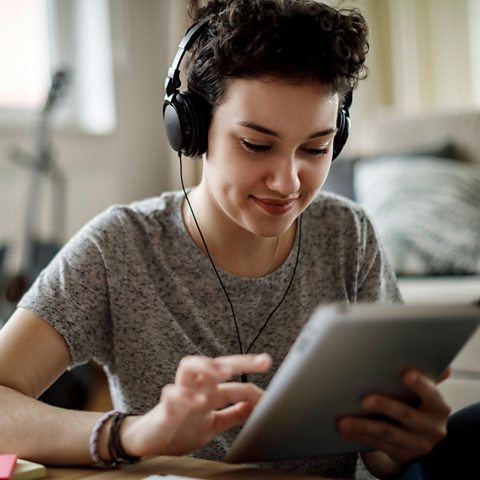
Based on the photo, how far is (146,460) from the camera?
0.79 meters

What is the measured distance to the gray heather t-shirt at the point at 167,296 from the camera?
101 centimetres

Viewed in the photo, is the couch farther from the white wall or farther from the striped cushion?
the white wall

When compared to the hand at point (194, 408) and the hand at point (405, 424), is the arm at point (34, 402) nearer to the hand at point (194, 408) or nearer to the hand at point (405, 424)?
the hand at point (194, 408)

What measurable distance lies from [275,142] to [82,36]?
266 centimetres

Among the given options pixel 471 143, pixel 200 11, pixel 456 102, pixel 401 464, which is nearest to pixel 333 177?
pixel 471 143

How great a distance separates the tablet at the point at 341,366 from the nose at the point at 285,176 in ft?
0.99

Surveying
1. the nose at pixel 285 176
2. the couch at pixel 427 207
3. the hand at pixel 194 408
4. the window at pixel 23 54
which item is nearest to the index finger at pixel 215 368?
the hand at pixel 194 408

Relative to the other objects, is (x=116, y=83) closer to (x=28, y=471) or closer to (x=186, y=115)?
(x=186, y=115)

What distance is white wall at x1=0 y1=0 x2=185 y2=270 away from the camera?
2.94m

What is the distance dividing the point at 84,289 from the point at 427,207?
145 centimetres

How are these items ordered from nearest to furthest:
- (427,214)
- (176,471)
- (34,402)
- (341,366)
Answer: (341,366) < (176,471) < (34,402) < (427,214)

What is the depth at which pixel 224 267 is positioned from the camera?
111 centimetres

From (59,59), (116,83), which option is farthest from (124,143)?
(59,59)

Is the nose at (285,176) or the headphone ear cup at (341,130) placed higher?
the headphone ear cup at (341,130)
